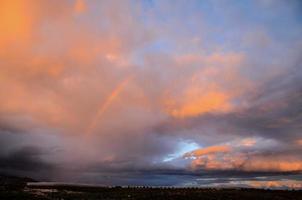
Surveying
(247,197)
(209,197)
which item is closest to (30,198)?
(209,197)

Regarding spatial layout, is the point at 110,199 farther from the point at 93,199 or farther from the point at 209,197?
the point at 209,197

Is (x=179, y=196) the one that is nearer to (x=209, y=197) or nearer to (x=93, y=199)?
(x=209, y=197)

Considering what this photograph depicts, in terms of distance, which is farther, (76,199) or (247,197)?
(247,197)

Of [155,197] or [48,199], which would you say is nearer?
[48,199]

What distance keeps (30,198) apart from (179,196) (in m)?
42.6

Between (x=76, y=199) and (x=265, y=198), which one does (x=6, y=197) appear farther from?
(x=265, y=198)

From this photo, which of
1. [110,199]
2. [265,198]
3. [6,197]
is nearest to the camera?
[6,197]

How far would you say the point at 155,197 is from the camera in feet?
366

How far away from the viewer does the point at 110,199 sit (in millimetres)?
108562

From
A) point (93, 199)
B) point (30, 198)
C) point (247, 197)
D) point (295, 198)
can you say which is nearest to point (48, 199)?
point (30, 198)

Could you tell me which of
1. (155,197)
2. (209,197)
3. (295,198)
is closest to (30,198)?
(155,197)

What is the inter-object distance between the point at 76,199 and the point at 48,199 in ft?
24.1

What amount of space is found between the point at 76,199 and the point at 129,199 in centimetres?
1439

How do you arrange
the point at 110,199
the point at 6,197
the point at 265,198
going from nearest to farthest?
the point at 6,197 < the point at 110,199 < the point at 265,198
